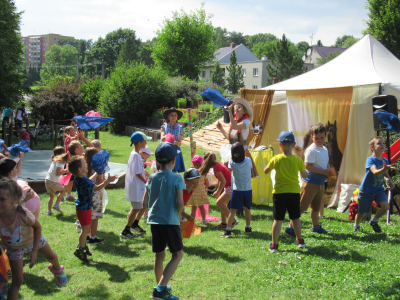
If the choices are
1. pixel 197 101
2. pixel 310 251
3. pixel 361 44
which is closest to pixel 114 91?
pixel 197 101

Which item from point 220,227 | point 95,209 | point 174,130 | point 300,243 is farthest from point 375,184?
point 95,209

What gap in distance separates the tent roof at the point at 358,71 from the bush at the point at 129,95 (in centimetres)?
1617

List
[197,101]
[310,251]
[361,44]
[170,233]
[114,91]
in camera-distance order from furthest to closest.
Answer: [197,101] < [114,91] < [361,44] < [310,251] < [170,233]

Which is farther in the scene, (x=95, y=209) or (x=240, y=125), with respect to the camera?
(x=240, y=125)

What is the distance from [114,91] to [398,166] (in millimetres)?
20066

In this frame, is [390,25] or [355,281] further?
[390,25]

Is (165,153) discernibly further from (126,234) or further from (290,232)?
(290,232)

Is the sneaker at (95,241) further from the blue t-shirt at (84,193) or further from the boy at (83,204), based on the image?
the blue t-shirt at (84,193)

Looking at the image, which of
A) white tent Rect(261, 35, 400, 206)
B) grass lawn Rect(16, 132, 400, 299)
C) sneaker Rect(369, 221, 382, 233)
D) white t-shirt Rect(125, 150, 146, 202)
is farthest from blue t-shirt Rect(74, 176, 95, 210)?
white tent Rect(261, 35, 400, 206)

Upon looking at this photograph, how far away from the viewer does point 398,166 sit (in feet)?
26.1

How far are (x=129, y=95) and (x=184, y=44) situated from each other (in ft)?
60.0

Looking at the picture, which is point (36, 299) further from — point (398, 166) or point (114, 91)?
point (114, 91)

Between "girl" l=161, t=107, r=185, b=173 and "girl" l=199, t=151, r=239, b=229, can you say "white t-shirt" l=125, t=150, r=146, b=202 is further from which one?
"girl" l=161, t=107, r=185, b=173

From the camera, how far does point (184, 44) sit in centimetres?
4016
